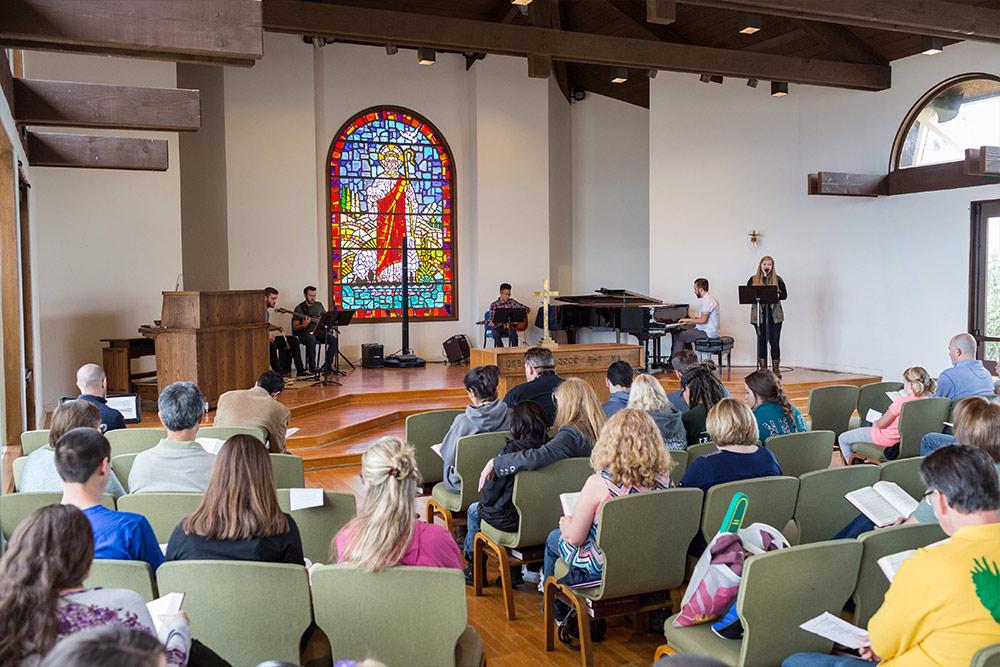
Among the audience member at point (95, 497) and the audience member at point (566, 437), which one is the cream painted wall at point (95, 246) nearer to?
the audience member at point (566, 437)

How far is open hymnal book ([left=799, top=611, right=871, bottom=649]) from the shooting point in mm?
2354

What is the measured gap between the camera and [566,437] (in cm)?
395

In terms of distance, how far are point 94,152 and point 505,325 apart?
6.40 meters

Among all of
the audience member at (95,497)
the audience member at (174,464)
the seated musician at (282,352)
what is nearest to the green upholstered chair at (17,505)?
the audience member at (174,464)

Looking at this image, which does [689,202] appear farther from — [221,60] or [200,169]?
[221,60]

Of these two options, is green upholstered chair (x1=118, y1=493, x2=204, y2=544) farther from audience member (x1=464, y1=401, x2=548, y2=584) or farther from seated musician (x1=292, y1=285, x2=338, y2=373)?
seated musician (x1=292, y1=285, x2=338, y2=373)

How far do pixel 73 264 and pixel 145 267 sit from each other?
30.0 inches

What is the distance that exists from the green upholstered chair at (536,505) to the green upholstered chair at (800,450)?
3.93ft

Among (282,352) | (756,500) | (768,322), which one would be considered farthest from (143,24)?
(768,322)

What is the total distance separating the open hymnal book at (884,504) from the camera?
3.17 m

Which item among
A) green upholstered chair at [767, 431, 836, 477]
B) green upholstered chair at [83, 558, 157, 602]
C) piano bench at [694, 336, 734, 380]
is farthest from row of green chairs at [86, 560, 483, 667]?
piano bench at [694, 336, 734, 380]

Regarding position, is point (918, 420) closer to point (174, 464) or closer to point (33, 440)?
point (174, 464)

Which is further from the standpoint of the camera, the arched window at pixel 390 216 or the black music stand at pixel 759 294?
the arched window at pixel 390 216

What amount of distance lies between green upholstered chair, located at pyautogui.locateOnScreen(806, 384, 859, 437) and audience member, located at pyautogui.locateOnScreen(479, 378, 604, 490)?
109 inches
